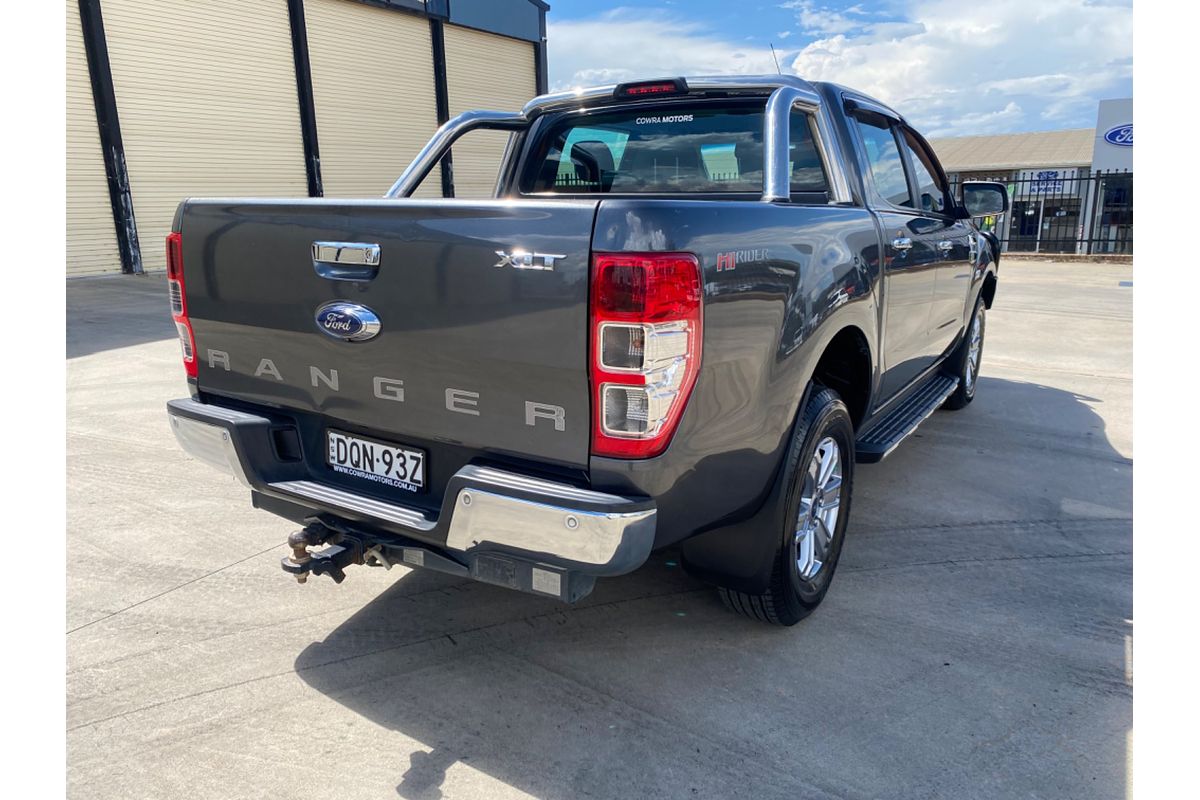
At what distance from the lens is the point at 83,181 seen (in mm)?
14508

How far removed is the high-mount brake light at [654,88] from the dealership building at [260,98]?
14346 millimetres

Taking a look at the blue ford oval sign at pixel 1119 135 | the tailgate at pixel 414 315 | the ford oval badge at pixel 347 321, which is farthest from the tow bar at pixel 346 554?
the blue ford oval sign at pixel 1119 135

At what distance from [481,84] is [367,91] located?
388 cm

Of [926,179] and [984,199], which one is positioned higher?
[926,179]

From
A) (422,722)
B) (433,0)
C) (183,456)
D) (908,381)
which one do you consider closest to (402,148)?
(433,0)

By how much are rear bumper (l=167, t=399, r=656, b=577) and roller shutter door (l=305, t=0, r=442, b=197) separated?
1773cm

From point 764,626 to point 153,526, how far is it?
2.94 m

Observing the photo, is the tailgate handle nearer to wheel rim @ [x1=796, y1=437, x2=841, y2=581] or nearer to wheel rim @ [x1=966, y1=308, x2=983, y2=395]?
wheel rim @ [x1=796, y1=437, x2=841, y2=581]

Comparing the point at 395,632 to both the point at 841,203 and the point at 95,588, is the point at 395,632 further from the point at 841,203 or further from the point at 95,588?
the point at 841,203

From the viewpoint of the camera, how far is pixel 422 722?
2.51m

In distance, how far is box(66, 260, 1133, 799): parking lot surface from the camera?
2297mm

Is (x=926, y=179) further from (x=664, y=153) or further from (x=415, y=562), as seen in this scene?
(x=415, y=562)

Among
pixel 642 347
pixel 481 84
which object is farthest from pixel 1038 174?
pixel 642 347

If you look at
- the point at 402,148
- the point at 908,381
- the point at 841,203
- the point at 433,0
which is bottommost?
the point at 908,381
